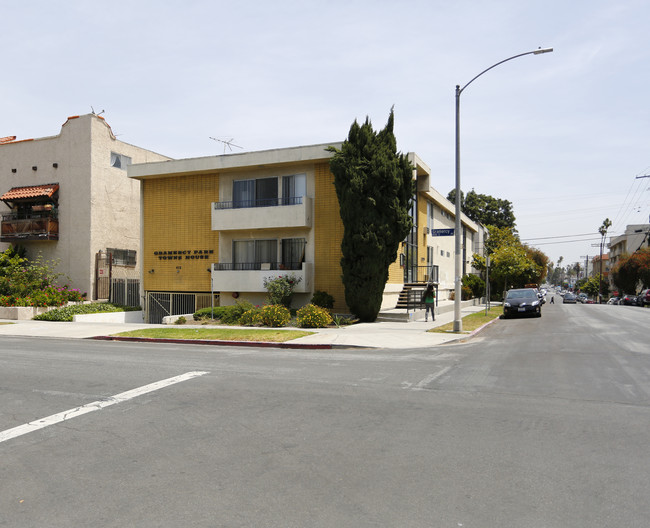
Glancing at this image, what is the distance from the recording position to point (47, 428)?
619 cm

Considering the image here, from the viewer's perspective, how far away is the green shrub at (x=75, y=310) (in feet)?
78.2

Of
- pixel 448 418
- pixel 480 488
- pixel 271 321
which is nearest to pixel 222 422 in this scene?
pixel 448 418

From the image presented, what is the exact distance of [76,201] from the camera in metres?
28.4

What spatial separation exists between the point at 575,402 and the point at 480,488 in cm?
368

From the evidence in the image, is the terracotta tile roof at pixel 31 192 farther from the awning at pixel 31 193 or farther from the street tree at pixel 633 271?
the street tree at pixel 633 271

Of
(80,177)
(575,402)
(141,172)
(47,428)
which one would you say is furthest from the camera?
(80,177)

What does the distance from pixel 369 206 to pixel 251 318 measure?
644 centimetres

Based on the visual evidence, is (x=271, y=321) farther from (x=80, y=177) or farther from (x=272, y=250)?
(x=80, y=177)

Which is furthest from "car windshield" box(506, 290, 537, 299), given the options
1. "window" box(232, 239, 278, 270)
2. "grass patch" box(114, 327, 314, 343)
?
"grass patch" box(114, 327, 314, 343)

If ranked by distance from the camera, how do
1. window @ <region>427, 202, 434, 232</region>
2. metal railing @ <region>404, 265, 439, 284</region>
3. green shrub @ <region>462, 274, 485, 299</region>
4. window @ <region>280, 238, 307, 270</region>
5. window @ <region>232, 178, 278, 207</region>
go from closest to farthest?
1. window @ <region>280, 238, 307, 270</region>
2. window @ <region>232, 178, 278, 207</region>
3. metal railing @ <region>404, 265, 439, 284</region>
4. window @ <region>427, 202, 434, 232</region>
5. green shrub @ <region>462, 274, 485, 299</region>

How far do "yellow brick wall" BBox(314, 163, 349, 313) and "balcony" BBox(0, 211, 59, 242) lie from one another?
1595cm

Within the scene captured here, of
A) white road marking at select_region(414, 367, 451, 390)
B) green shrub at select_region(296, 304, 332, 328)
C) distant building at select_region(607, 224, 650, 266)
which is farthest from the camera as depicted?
distant building at select_region(607, 224, 650, 266)

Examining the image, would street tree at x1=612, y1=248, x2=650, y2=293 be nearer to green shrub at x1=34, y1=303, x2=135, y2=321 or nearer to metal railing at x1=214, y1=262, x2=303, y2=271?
metal railing at x1=214, y1=262, x2=303, y2=271

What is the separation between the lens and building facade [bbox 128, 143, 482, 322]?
23.1m
